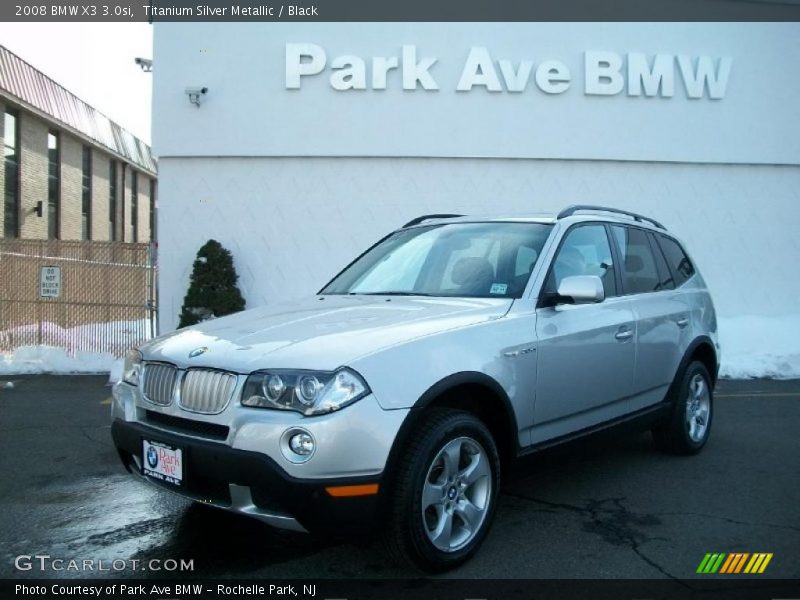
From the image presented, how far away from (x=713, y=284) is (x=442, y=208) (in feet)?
15.4

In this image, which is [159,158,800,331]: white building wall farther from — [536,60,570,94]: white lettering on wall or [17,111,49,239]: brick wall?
[17,111,49,239]: brick wall

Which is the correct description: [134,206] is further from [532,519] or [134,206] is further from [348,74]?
[532,519]

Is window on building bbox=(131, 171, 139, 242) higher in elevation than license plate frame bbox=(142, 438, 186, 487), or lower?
higher

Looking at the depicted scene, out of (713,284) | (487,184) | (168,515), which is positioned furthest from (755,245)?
(168,515)

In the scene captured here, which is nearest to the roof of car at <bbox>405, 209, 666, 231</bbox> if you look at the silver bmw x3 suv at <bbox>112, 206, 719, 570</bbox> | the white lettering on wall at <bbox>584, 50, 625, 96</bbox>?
the silver bmw x3 suv at <bbox>112, 206, 719, 570</bbox>

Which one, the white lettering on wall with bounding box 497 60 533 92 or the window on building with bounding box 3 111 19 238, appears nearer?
the white lettering on wall with bounding box 497 60 533 92

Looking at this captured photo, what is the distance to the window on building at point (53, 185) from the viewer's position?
26625 millimetres

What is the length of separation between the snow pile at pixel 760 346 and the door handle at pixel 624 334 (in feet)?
20.5

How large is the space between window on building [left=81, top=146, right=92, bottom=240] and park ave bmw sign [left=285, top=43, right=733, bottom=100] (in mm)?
21210

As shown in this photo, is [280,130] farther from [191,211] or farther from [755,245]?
[755,245]

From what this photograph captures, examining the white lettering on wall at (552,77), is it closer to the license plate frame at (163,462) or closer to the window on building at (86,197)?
the license plate frame at (163,462)

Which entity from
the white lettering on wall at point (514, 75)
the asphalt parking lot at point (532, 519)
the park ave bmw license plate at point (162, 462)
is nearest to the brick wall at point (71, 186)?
the white lettering on wall at point (514, 75)

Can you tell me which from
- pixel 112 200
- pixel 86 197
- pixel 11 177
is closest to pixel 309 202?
pixel 11 177

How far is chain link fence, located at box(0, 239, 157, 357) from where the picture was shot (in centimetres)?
1116
